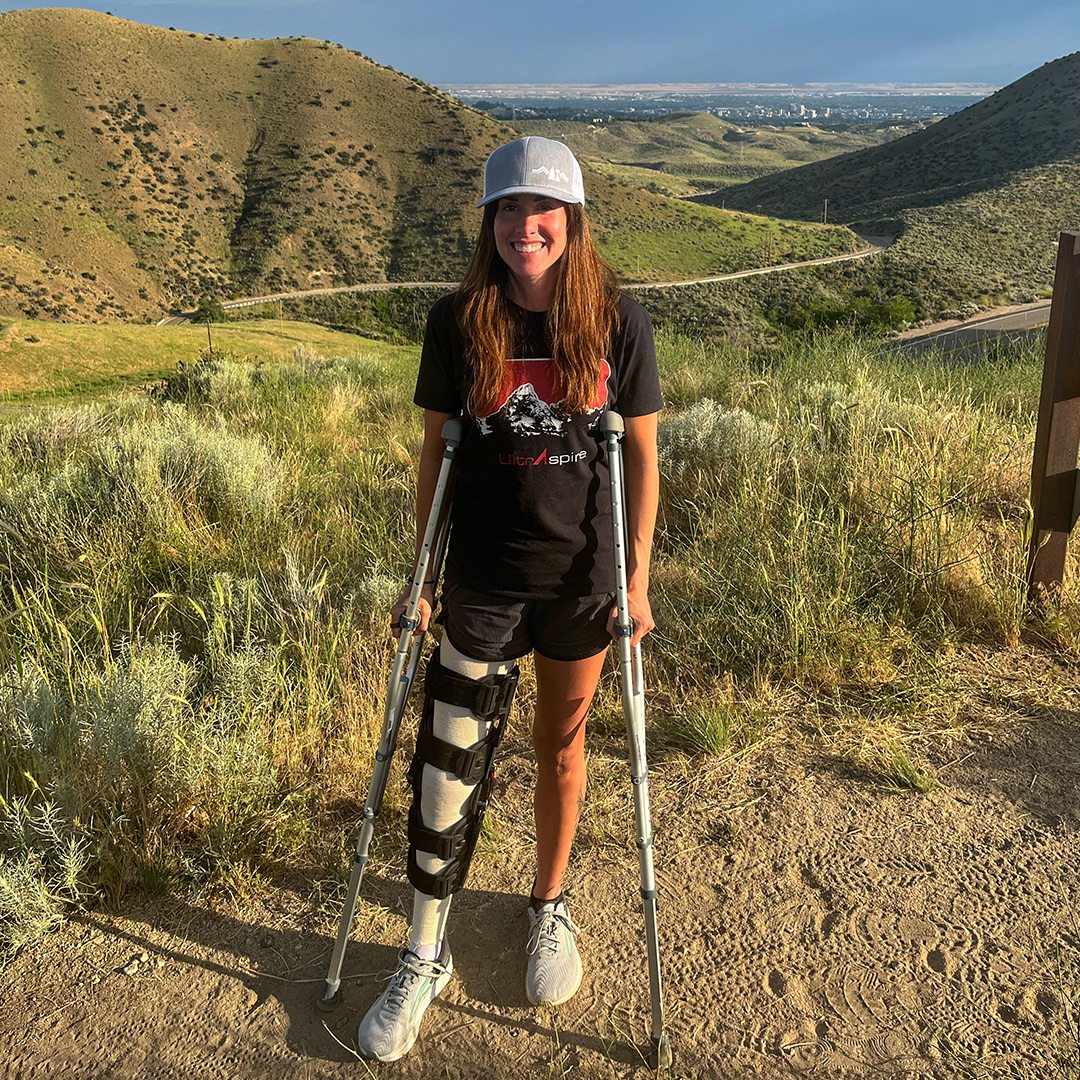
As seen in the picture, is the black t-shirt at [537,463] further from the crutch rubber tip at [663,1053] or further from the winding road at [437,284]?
the winding road at [437,284]

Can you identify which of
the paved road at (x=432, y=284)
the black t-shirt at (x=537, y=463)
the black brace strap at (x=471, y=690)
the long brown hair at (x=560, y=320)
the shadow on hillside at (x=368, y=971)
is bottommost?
the shadow on hillside at (x=368, y=971)

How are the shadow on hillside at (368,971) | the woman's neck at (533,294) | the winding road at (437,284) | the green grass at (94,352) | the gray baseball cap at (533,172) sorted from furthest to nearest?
the winding road at (437,284), the green grass at (94,352), the shadow on hillside at (368,971), the woman's neck at (533,294), the gray baseball cap at (533,172)

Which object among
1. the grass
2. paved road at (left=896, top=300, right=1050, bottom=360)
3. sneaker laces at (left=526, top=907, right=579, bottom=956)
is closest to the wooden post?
the grass

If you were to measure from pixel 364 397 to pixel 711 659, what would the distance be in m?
6.21

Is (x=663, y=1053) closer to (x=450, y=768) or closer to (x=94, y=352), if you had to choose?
(x=450, y=768)

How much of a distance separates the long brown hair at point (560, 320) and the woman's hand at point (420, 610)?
57cm

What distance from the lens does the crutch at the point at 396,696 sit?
2.33 m

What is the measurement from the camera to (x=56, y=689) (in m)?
3.32

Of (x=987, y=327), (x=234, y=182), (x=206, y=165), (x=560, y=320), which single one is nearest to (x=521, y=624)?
(x=560, y=320)

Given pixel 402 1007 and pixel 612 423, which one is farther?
pixel 402 1007

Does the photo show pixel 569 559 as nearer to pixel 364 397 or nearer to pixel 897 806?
pixel 897 806

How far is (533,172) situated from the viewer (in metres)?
2.04

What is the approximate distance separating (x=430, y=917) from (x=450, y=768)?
46 cm

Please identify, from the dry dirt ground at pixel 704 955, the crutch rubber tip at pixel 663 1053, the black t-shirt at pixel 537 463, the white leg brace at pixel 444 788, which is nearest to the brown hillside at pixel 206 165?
the dry dirt ground at pixel 704 955
